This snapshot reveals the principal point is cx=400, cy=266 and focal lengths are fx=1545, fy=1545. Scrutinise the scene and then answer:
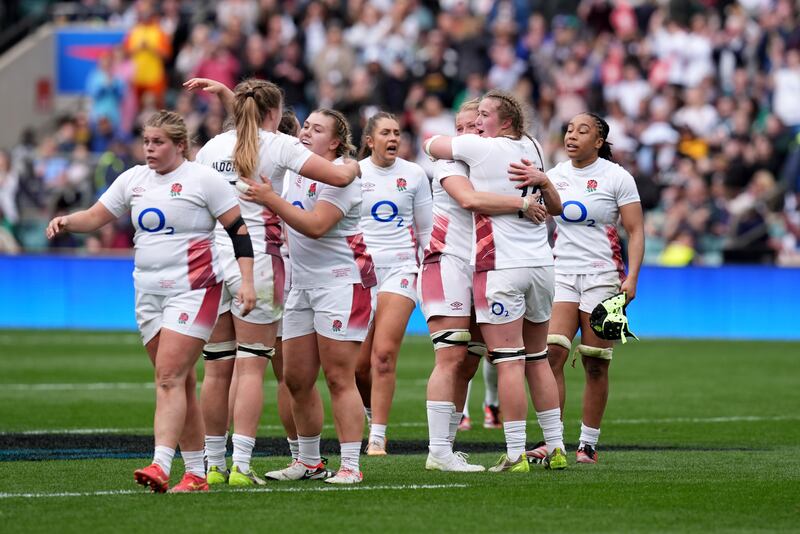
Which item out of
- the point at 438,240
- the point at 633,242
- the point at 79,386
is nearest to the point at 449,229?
the point at 438,240

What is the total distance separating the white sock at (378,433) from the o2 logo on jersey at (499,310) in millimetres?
2023

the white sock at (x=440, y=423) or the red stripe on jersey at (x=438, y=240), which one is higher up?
the red stripe on jersey at (x=438, y=240)

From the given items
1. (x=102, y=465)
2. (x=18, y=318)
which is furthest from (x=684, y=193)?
(x=102, y=465)

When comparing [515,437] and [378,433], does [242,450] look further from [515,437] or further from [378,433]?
[378,433]

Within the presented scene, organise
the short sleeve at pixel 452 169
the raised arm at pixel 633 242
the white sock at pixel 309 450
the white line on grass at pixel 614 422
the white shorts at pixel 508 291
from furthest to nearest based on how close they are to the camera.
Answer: the white line on grass at pixel 614 422
the raised arm at pixel 633 242
the short sleeve at pixel 452 169
the white shorts at pixel 508 291
the white sock at pixel 309 450

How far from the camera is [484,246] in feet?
32.4

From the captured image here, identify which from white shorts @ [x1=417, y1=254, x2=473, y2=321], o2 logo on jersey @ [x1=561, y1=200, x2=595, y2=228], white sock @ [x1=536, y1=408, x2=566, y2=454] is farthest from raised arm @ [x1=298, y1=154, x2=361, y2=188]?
o2 logo on jersey @ [x1=561, y1=200, x2=595, y2=228]

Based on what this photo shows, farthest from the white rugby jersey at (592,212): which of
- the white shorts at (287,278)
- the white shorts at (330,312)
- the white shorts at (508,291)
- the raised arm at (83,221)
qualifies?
the raised arm at (83,221)

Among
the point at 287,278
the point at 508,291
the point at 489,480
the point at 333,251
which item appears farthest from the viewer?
the point at 287,278

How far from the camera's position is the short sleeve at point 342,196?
9.04m

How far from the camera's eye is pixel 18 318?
24.8 metres

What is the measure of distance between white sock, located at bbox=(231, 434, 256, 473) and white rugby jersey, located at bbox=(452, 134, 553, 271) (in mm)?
1880

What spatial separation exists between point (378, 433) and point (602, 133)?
108 inches

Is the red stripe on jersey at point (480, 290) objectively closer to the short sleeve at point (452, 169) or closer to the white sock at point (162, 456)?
the short sleeve at point (452, 169)
